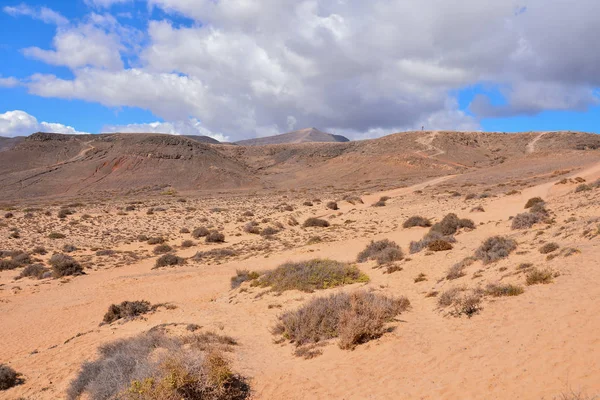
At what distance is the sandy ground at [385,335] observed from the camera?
6.93 metres

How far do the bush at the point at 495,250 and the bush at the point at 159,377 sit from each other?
938 centimetres

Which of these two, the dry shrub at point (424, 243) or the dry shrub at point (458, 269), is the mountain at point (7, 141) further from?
the dry shrub at point (458, 269)

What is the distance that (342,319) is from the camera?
947 cm

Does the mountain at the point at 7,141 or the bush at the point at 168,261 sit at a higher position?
the mountain at the point at 7,141

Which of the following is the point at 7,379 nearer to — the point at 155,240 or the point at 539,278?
the point at 539,278

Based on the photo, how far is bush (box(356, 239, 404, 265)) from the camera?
57.3ft

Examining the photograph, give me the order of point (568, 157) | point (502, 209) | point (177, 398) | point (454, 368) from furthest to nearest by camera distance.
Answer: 1. point (568, 157)
2. point (502, 209)
3. point (454, 368)
4. point (177, 398)

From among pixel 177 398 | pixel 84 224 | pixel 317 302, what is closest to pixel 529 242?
pixel 317 302

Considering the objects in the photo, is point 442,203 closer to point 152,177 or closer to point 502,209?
point 502,209

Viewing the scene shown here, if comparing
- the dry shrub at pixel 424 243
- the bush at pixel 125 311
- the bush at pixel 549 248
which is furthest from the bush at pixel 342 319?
the dry shrub at pixel 424 243

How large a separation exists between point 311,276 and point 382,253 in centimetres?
396

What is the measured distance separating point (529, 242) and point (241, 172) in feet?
272

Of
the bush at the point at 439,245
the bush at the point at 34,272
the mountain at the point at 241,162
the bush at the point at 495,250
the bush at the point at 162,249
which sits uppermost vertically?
the mountain at the point at 241,162

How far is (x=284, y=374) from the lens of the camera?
825cm
